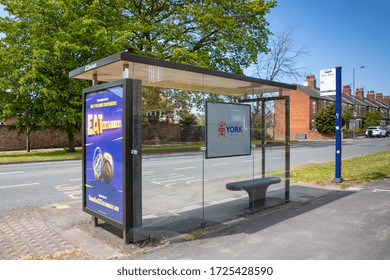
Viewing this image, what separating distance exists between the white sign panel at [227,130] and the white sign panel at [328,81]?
4.25m

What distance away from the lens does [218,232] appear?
4.96 m

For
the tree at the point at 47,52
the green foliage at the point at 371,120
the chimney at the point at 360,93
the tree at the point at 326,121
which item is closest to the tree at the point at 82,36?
the tree at the point at 47,52

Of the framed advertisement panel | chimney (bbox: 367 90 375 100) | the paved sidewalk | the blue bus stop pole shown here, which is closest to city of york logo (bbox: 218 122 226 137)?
the paved sidewalk

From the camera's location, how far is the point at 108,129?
4695mm

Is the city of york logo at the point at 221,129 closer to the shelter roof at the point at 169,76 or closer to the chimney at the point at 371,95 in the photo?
the shelter roof at the point at 169,76

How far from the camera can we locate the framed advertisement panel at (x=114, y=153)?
433 centimetres

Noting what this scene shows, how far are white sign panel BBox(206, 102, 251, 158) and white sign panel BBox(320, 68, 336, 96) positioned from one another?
4.25 m

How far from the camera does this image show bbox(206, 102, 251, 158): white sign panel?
221 inches

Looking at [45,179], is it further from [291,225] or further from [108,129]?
[291,225]

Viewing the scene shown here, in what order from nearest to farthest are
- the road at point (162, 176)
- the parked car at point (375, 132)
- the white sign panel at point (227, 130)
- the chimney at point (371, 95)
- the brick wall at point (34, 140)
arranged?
the road at point (162, 176) < the white sign panel at point (227, 130) < the brick wall at point (34, 140) < the parked car at point (375, 132) < the chimney at point (371, 95)

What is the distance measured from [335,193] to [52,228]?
6.05m

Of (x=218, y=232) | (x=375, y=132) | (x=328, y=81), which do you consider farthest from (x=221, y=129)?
(x=375, y=132)

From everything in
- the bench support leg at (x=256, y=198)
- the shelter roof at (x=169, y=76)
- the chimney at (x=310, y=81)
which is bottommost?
the bench support leg at (x=256, y=198)

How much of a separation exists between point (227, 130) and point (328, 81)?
199 inches
